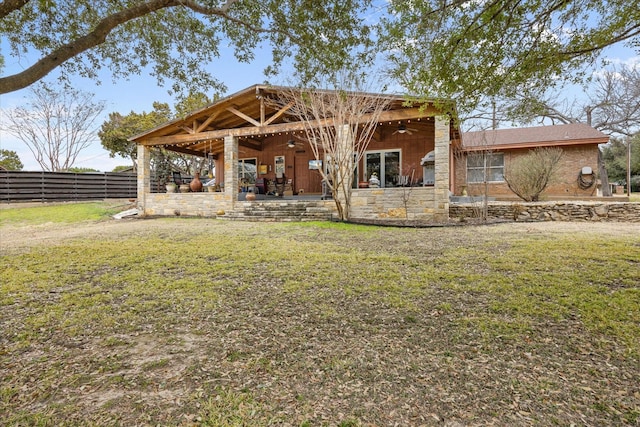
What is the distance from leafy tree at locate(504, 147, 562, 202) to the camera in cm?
1045

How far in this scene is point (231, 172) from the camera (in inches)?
444

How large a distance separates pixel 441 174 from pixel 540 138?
8.44 metres

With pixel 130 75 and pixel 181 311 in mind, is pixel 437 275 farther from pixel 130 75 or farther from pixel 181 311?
pixel 130 75

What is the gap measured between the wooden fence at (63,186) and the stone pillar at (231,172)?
10363 millimetres

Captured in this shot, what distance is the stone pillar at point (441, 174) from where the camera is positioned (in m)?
8.85

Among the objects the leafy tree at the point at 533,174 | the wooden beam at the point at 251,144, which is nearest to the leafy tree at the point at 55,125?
the wooden beam at the point at 251,144

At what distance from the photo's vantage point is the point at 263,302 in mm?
3049

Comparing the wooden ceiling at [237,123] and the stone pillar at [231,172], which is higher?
the wooden ceiling at [237,123]

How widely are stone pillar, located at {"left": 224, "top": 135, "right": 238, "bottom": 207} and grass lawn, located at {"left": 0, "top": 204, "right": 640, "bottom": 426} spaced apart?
6825mm

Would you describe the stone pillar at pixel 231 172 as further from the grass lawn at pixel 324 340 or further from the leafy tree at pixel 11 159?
the leafy tree at pixel 11 159

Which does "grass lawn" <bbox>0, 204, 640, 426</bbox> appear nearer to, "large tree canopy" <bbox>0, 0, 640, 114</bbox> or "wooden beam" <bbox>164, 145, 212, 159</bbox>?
"large tree canopy" <bbox>0, 0, 640, 114</bbox>

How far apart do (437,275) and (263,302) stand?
208 cm

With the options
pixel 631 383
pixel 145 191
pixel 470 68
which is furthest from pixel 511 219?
pixel 145 191

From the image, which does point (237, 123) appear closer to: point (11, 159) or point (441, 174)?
point (441, 174)
